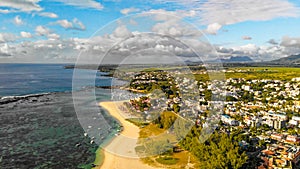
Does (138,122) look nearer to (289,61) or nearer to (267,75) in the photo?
(267,75)

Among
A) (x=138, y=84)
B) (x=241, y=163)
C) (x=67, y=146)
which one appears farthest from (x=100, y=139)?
(x=138, y=84)

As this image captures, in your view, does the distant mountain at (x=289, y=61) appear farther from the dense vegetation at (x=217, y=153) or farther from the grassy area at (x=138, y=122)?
the dense vegetation at (x=217, y=153)

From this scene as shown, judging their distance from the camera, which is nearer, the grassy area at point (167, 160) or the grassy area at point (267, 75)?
the grassy area at point (167, 160)

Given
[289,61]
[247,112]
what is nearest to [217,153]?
[247,112]

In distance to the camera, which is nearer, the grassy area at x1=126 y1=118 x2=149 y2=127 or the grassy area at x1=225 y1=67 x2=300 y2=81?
the grassy area at x1=126 y1=118 x2=149 y2=127

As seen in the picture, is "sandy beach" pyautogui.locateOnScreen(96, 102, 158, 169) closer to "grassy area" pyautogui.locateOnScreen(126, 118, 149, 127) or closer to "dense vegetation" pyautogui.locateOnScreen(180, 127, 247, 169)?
"grassy area" pyautogui.locateOnScreen(126, 118, 149, 127)

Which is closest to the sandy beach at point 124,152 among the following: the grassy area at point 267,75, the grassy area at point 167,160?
the grassy area at point 167,160

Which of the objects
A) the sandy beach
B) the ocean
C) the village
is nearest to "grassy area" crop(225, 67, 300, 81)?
the village

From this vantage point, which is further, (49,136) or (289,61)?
(289,61)
